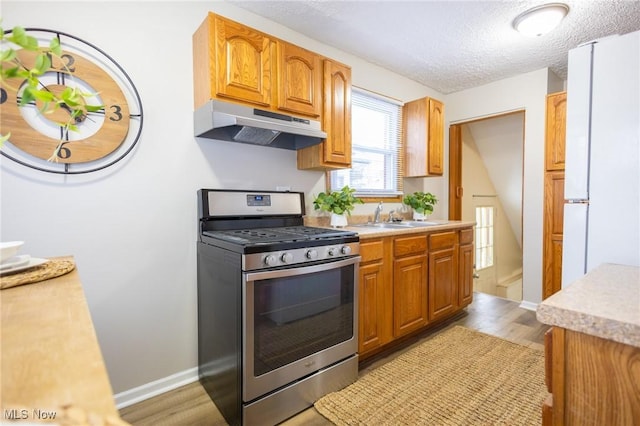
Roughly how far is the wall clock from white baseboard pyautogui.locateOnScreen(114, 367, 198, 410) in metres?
1.29

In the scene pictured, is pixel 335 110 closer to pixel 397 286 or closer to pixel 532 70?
pixel 397 286

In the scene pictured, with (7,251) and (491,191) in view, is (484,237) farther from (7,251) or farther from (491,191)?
(7,251)

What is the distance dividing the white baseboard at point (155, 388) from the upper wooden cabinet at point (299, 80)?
1846 millimetres

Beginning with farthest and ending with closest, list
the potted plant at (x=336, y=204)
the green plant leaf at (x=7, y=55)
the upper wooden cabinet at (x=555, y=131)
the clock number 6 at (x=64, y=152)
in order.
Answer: the upper wooden cabinet at (x=555, y=131) < the potted plant at (x=336, y=204) < the clock number 6 at (x=64, y=152) < the green plant leaf at (x=7, y=55)

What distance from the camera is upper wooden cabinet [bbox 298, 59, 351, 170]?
2.34 m

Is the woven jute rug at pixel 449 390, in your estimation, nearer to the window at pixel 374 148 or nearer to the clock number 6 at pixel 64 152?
the window at pixel 374 148

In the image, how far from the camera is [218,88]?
183 centimetres

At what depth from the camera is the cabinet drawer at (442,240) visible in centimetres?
270

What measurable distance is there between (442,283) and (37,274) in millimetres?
2737

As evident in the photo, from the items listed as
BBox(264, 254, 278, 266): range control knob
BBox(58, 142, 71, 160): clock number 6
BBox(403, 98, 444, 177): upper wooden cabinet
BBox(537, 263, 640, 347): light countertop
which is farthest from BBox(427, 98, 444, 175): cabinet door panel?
BBox(58, 142, 71, 160): clock number 6

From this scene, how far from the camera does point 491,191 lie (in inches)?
193

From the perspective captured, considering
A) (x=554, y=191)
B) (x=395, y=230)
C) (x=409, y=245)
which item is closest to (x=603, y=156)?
(x=395, y=230)

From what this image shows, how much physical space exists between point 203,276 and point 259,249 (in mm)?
618

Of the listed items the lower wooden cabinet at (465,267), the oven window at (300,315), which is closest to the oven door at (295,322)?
the oven window at (300,315)
